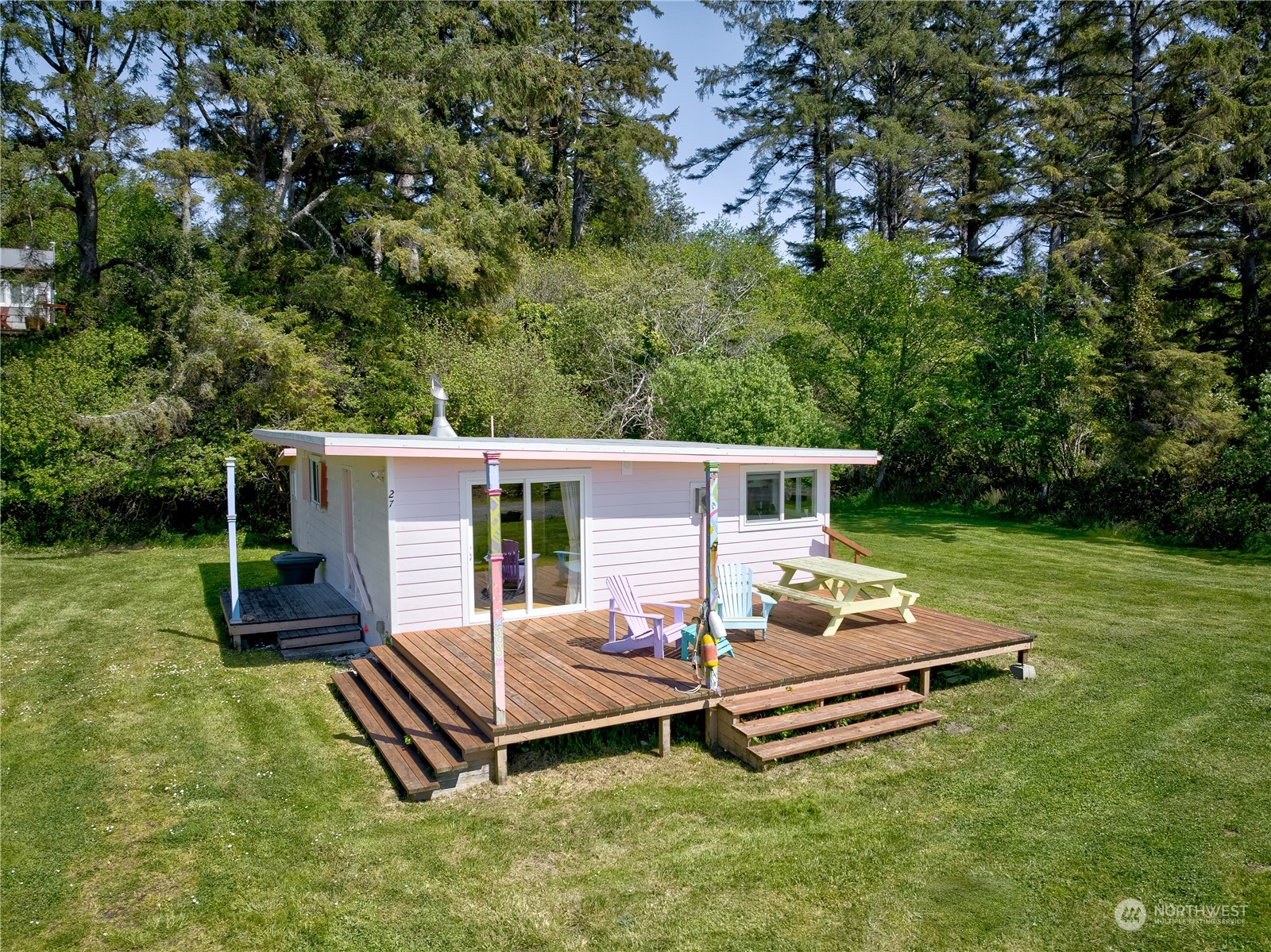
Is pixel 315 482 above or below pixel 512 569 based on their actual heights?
above

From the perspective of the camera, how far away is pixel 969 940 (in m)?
4.46

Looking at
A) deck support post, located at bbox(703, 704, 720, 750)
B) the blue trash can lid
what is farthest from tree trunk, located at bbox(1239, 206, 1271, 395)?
the blue trash can lid

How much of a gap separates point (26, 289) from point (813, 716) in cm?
1862

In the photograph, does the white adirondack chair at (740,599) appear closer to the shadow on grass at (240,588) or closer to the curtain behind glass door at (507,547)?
the curtain behind glass door at (507,547)

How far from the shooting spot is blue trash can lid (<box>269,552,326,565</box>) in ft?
39.7

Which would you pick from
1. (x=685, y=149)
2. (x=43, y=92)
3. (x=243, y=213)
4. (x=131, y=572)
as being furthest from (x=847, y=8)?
(x=131, y=572)

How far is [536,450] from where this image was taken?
855 centimetres

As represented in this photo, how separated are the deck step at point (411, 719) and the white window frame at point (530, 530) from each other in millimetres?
1230

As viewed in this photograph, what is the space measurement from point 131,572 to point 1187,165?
2236 cm

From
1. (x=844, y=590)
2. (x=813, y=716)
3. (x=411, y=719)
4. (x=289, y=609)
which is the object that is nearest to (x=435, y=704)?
(x=411, y=719)

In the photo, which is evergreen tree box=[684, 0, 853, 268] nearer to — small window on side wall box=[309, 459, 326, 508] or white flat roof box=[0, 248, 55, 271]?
small window on side wall box=[309, 459, 326, 508]

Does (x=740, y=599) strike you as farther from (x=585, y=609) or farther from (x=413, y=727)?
(x=413, y=727)

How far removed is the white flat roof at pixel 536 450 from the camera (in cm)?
827

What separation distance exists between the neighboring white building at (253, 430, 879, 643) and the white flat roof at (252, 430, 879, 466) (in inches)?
0.8
